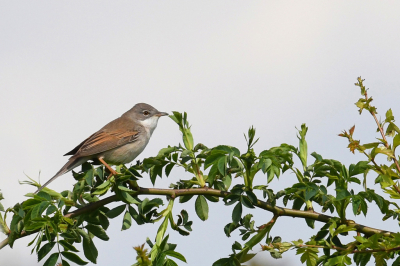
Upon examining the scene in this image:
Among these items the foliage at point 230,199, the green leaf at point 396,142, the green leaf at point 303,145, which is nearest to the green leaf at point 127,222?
the foliage at point 230,199

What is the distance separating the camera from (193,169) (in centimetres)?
311

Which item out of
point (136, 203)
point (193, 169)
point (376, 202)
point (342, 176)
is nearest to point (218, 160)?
point (193, 169)

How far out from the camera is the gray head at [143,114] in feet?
29.0

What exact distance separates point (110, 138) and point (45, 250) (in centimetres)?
457

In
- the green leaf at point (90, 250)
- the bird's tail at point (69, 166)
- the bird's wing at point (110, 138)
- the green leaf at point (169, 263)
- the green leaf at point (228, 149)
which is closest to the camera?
the green leaf at point (169, 263)

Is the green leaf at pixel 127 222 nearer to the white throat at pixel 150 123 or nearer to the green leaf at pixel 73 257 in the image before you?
the green leaf at pixel 73 257

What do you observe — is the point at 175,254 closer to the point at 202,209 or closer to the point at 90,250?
the point at 202,209

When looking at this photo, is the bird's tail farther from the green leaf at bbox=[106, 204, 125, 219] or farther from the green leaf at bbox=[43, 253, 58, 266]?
the green leaf at bbox=[43, 253, 58, 266]

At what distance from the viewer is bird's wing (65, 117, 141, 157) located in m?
6.50

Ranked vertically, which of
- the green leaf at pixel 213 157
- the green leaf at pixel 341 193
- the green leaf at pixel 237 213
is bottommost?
the green leaf at pixel 237 213

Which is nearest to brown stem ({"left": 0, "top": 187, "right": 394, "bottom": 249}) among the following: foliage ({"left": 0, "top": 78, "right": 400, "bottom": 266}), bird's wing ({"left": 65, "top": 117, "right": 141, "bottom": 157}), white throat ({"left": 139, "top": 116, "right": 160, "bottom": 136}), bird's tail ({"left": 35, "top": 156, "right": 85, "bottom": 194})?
foliage ({"left": 0, "top": 78, "right": 400, "bottom": 266})

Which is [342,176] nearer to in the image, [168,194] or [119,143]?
[168,194]

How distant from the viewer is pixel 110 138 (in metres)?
7.27

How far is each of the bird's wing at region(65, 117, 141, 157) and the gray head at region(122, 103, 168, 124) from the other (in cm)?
46
